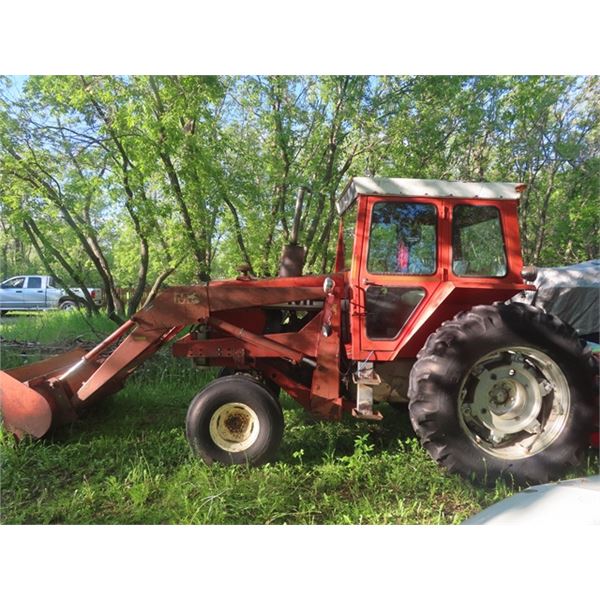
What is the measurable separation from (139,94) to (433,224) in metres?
4.69

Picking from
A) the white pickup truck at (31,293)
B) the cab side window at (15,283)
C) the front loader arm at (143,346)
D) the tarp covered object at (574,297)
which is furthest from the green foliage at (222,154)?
the cab side window at (15,283)

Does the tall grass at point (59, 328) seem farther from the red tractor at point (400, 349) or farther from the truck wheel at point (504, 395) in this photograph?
the truck wheel at point (504, 395)

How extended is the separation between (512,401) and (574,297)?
5.32 m

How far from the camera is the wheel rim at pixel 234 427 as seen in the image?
3.18 meters

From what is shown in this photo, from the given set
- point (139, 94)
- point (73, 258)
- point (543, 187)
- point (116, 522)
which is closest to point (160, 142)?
point (139, 94)

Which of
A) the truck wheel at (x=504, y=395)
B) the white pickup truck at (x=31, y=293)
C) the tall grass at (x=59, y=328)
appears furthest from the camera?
the white pickup truck at (x=31, y=293)

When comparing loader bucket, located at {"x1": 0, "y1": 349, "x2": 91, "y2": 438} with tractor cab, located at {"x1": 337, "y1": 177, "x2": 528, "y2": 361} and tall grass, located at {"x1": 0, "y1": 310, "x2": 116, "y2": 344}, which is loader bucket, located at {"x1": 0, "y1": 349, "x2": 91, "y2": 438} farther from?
tall grass, located at {"x1": 0, "y1": 310, "x2": 116, "y2": 344}

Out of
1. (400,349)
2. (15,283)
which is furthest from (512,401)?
(15,283)

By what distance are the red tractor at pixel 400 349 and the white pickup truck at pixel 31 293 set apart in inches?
480

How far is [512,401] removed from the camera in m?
3.08

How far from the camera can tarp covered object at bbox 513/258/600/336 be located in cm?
706

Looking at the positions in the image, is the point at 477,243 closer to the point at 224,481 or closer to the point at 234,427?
the point at 234,427

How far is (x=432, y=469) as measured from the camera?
3.11 meters

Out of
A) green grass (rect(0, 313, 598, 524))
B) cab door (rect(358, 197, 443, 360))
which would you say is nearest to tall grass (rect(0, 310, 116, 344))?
green grass (rect(0, 313, 598, 524))
